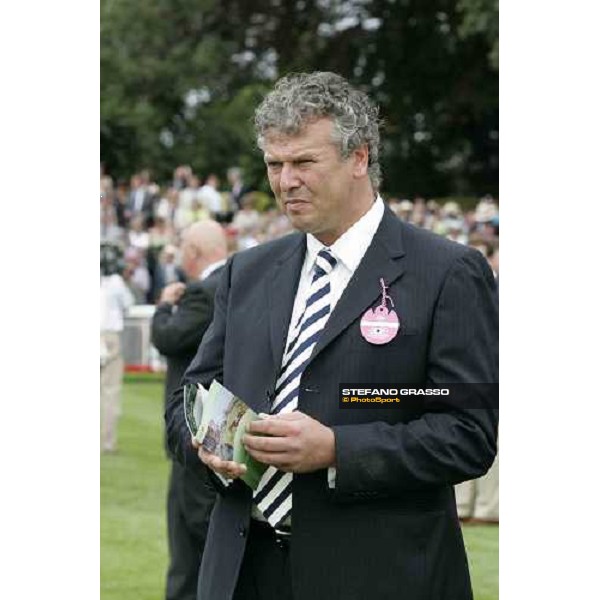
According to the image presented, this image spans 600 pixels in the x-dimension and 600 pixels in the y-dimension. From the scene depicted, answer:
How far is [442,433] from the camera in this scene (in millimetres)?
3682

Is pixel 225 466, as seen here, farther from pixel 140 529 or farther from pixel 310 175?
pixel 140 529

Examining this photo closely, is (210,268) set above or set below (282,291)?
below

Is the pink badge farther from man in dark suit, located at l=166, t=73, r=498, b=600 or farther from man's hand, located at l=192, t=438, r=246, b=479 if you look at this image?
man's hand, located at l=192, t=438, r=246, b=479

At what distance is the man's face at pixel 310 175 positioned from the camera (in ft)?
12.3

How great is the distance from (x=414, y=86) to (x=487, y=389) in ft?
52.3

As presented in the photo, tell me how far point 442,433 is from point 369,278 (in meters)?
0.46

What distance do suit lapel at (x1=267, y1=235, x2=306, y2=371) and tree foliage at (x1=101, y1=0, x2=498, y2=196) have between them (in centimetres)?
769

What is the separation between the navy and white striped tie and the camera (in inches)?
151

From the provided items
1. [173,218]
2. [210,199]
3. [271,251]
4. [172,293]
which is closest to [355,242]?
[271,251]

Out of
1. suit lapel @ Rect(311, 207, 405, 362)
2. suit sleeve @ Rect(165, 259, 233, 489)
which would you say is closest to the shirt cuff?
suit lapel @ Rect(311, 207, 405, 362)

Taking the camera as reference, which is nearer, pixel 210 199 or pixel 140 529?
pixel 140 529

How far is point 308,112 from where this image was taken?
3775mm

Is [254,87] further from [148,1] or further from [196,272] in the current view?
[196,272]
